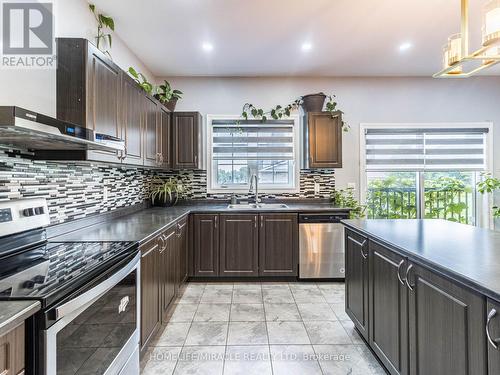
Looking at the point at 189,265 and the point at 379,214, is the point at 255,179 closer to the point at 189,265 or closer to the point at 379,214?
the point at 189,265

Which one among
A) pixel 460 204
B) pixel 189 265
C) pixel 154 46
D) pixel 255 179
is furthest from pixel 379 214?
pixel 154 46

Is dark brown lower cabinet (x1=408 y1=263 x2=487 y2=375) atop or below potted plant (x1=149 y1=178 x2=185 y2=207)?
below

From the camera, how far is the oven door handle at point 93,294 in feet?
→ 3.38

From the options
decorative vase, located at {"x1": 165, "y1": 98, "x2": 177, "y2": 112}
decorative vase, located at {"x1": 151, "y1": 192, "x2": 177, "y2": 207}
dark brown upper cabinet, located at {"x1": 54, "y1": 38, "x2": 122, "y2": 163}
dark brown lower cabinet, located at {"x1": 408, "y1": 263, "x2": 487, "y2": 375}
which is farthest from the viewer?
decorative vase, located at {"x1": 151, "y1": 192, "x2": 177, "y2": 207}

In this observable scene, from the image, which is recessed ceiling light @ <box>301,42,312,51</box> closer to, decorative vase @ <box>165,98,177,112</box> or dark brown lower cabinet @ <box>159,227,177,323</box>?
decorative vase @ <box>165,98,177,112</box>

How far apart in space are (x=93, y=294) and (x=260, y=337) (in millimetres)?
1518

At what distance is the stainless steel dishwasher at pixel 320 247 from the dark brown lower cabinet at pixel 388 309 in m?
1.54

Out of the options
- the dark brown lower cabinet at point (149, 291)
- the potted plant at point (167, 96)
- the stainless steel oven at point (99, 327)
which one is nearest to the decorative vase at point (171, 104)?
the potted plant at point (167, 96)

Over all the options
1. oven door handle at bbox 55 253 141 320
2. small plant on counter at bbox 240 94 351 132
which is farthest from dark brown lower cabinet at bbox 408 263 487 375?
small plant on counter at bbox 240 94 351 132

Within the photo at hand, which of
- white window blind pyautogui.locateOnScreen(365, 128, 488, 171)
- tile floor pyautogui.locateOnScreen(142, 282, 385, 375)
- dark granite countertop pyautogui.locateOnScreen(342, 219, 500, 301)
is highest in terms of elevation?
white window blind pyautogui.locateOnScreen(365, 128, 488, 171)

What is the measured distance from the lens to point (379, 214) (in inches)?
168

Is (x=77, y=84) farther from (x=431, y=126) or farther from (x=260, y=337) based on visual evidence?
(x=431, y=126)

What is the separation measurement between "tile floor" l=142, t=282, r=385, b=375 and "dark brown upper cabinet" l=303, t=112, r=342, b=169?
163cm

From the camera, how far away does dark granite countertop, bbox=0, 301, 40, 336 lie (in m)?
0.81
